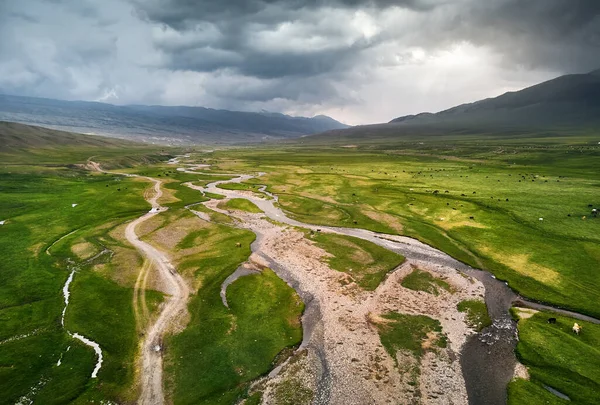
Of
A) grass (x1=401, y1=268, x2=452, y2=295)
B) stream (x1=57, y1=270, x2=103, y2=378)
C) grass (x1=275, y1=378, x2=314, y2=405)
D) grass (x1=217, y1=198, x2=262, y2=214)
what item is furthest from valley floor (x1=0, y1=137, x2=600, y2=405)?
grass (x1=217, y1=198, x2=262, y2=214)

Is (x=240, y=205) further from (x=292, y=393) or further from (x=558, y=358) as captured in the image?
(x=558, y=358)

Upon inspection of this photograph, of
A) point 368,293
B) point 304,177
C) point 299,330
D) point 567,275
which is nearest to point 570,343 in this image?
point 567,275

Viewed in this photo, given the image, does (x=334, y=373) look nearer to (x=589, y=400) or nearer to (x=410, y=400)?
(x=410, y=400)

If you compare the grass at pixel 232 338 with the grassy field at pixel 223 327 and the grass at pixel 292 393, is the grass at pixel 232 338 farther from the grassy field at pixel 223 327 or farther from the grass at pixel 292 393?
the grass at pixel 292 393

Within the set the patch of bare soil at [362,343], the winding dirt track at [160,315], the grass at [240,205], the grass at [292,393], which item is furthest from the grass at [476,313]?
the grass at [240,205]

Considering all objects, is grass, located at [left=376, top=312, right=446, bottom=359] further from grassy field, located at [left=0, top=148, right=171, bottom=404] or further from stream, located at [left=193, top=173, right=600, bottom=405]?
grassy field, located at [left=0, top=148, right=171, bottom=404]

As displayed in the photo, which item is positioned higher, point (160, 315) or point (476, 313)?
point (476, 313)

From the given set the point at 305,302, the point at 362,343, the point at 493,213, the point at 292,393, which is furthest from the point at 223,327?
the point at 493,213
